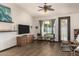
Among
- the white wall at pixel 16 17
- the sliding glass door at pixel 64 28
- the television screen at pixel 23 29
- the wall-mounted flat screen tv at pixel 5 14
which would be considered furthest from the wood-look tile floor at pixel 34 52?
the sliding glass door at pixel 64 28

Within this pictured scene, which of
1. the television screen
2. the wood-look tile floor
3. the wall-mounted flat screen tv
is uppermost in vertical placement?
the wall-mounted flat screen tv

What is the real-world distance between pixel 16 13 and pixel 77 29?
4.11m

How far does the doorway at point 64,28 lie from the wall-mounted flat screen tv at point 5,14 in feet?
13.5

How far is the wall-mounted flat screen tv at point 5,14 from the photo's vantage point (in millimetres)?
5457

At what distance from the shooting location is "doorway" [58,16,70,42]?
8.38m

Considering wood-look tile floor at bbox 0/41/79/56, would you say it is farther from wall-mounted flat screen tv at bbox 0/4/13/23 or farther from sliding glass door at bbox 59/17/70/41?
sliding glass door at bbox 59/17/70/41

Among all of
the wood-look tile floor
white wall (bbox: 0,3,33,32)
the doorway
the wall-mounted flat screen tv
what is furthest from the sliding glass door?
the wall-mounted flat screen tv

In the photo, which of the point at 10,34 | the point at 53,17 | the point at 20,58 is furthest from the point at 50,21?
the point at 20,58

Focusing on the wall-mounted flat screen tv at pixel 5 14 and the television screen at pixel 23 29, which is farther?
the television screen at pixel 23 29

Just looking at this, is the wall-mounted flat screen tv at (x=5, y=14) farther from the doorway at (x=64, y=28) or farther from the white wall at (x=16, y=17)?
the doorway at (x=64, y=28)

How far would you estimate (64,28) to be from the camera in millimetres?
8625

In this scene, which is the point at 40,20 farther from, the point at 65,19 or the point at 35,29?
the point at 65,19

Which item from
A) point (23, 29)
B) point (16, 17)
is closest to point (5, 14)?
point (16, 17)

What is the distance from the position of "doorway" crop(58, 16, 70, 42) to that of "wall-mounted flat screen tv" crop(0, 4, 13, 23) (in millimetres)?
4106
